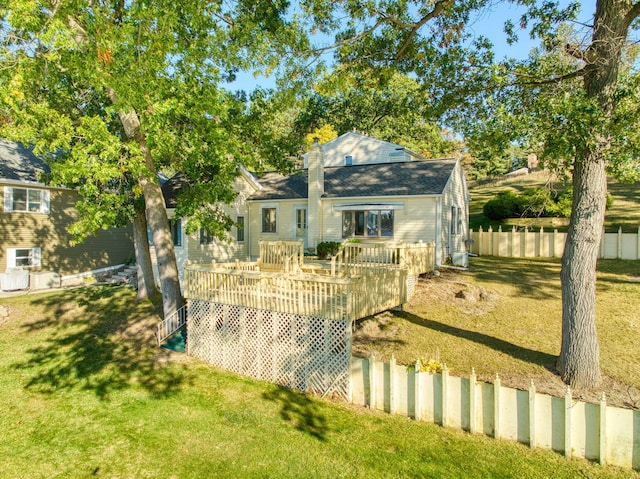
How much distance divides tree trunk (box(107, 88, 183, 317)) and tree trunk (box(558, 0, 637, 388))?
10.6m

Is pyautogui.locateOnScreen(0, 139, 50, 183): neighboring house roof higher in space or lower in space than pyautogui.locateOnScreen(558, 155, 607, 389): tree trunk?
higher

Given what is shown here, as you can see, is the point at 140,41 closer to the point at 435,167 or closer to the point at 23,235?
the point at 23,235

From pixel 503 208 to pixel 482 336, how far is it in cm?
1862

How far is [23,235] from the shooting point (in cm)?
1812

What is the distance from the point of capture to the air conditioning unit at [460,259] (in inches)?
722

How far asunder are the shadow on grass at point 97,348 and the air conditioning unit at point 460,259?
12697 mm

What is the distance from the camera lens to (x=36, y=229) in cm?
1858

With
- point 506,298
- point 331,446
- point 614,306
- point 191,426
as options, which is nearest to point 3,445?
point 191,426

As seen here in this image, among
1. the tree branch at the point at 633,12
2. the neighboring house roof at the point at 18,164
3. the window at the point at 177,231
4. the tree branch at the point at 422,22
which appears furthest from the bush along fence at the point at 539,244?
the neighboring house roof at the point at 18,164

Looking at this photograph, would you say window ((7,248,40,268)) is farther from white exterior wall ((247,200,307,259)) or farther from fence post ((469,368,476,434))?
fence post ((469,368,476,434))

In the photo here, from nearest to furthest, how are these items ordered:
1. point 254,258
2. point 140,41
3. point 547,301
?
point 140,41, point 547,301, point 254,258

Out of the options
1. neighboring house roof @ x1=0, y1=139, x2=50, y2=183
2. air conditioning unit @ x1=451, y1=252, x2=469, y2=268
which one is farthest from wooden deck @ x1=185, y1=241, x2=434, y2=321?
neighboring house roof @ x1=0, y1=139, x2=50, y2=183

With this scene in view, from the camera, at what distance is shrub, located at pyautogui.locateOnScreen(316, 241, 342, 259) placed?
18511 mm

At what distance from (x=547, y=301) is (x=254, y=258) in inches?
555
